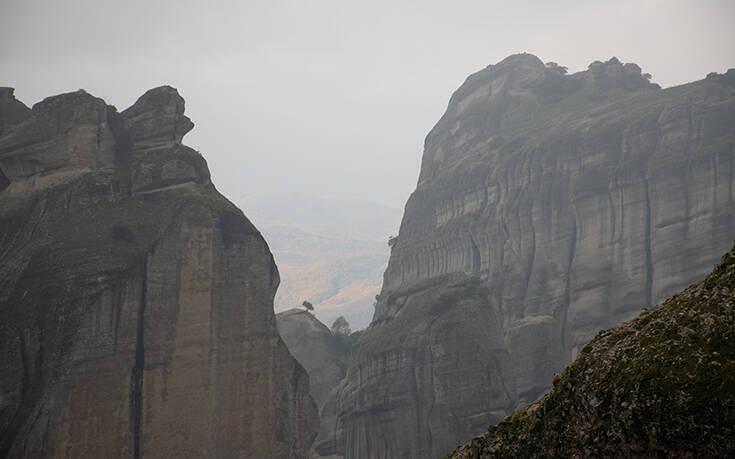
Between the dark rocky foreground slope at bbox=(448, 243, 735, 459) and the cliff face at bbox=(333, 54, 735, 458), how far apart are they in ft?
203

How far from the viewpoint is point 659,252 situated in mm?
104000

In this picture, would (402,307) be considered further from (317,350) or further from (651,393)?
(651,393)

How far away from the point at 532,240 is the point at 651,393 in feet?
325

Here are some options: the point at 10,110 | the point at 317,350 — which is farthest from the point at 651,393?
the point at 317,350

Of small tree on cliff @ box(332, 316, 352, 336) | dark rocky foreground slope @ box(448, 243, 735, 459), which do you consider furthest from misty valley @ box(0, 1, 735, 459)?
small tree on cliff @ box(332, 316, 352, 336)

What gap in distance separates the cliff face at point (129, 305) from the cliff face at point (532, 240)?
16673 mm

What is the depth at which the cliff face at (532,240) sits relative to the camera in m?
89.3

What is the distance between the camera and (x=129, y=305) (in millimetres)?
67625

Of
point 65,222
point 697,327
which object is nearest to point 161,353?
point 65,222

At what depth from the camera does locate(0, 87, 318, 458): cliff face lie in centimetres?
6375

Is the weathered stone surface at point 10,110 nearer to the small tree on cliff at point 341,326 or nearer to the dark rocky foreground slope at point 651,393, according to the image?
the dark rocky foreground slope at point 651,393

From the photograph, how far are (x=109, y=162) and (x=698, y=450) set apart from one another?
61.9 meters

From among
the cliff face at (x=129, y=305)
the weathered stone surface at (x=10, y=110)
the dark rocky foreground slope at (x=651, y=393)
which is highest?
the weathered stone surface at (x=10, y=110)

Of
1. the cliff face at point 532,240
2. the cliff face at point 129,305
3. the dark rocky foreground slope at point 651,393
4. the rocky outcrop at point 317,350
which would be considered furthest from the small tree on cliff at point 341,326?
the dark rocky foreground slope at point 651,393
